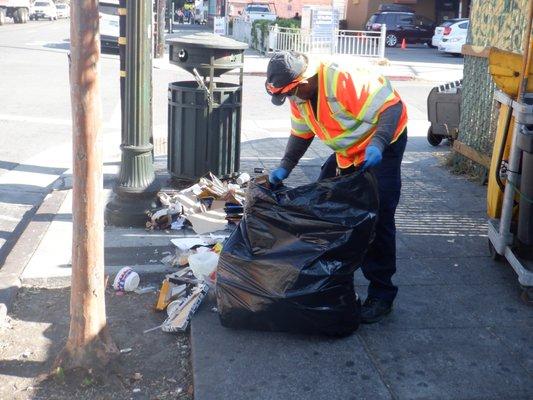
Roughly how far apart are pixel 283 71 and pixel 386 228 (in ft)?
3.54

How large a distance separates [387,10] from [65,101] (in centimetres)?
2591

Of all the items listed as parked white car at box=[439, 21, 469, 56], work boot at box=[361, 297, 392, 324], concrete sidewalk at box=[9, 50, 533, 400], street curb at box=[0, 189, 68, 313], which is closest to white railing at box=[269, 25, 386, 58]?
parked white car at box=[439, 21, 469, 56]

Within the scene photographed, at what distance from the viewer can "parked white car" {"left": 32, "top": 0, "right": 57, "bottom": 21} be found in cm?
5307

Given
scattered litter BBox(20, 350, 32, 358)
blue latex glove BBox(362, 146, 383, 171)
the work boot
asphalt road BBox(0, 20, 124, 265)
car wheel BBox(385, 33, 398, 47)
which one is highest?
blue latex glove BBox(362, 146, 383, 171)

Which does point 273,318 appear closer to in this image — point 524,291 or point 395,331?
point 395,331

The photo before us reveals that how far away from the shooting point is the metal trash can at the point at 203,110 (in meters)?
6.93

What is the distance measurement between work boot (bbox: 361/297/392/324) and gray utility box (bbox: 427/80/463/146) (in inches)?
210

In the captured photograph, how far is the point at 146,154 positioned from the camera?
245 inches

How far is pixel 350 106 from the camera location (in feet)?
13.0

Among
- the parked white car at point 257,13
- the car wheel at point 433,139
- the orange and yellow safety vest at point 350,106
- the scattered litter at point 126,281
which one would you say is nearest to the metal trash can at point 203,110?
the scattered litter at point 126,281

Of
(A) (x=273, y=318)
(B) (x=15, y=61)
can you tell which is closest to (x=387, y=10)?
(B) (x=15, y=61)

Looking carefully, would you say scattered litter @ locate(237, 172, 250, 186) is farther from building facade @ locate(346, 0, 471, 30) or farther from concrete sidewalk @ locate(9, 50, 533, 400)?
building facade @ locate(346, 0, 471, 30)

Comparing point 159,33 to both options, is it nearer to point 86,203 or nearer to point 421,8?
point 86,203

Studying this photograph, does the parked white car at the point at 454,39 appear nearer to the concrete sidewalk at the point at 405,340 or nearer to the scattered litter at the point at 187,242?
the concrete sidewalk at the point at 405,340
